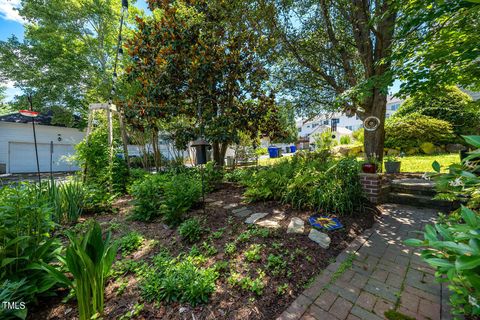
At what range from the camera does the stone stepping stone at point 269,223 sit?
2.77 metres

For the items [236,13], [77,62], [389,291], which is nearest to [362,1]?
[236,13]

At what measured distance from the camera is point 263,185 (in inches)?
154

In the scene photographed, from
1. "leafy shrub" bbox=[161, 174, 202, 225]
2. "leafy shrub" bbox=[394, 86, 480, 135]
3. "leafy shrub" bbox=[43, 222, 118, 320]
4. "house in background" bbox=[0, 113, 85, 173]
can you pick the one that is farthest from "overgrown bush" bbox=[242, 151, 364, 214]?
"house in background" bbox=[0, 113, 85, 173]

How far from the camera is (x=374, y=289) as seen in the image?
1805mm

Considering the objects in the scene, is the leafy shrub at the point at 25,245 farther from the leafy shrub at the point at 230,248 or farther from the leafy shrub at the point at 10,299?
the leafy shrub at the point at 230,248

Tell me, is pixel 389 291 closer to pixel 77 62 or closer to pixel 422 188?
pixel 422 188

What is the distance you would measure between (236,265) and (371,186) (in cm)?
308

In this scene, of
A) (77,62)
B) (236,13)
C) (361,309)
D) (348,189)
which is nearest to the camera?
(361,309)

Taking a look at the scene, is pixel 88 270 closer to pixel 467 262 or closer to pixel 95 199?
pixel 467 262

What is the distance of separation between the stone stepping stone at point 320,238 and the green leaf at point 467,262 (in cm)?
177

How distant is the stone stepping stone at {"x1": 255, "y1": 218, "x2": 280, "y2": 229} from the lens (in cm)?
277

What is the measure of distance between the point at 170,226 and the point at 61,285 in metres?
1.33

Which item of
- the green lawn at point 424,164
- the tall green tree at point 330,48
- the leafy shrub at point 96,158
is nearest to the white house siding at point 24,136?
the leafy shrub at point 96,158

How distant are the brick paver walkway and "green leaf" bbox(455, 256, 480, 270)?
45.0 inches
